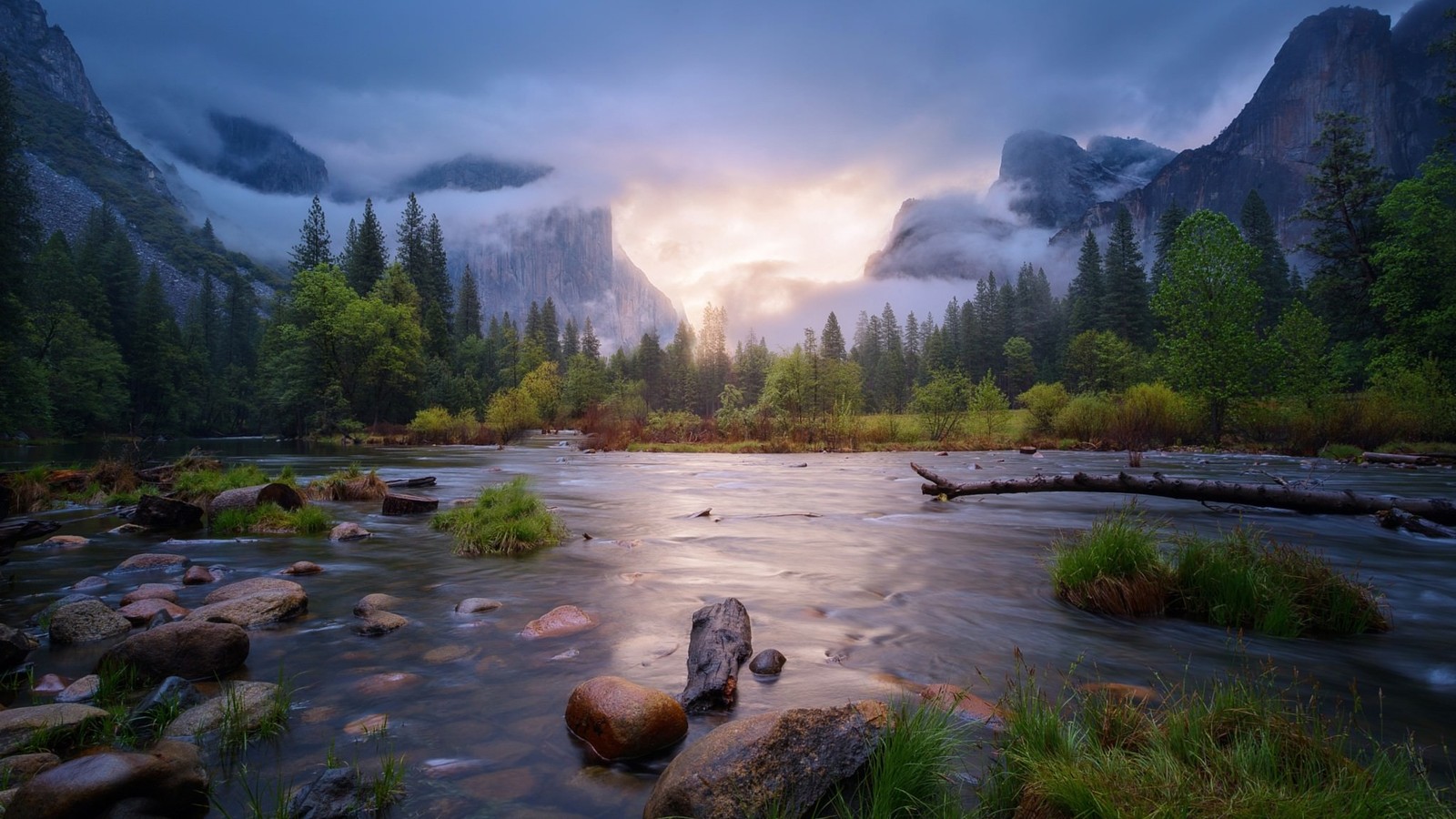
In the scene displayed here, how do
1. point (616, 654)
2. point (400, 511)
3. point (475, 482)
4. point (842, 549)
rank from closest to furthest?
point (616, 654)
point (842, 549)
point (400, 511)
point (475, 482)

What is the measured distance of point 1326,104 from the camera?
16050 cm

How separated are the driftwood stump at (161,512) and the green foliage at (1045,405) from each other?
43.3 m

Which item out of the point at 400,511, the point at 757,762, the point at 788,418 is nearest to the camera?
the point at 757,762

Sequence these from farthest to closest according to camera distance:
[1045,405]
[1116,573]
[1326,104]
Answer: [1326,104] → [1045,405] → [1116,573]

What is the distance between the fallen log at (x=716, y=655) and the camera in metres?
4.27

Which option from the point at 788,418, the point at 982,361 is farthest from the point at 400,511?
the point at 982,361

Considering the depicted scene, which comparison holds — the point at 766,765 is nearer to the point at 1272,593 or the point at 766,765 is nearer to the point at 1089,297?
the point at 1272,593

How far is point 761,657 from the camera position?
5055 millimetres

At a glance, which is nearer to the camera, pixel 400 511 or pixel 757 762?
pixel 757 762

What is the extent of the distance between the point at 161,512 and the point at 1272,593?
56.0 feet

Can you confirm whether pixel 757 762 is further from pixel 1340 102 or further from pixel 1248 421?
pixel 1340 102

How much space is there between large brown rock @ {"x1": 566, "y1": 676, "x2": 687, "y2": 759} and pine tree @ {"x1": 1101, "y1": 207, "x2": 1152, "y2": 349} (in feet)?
286

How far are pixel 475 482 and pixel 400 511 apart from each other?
6.94 m

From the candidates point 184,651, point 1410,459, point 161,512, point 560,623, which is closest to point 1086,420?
point 1410,459
